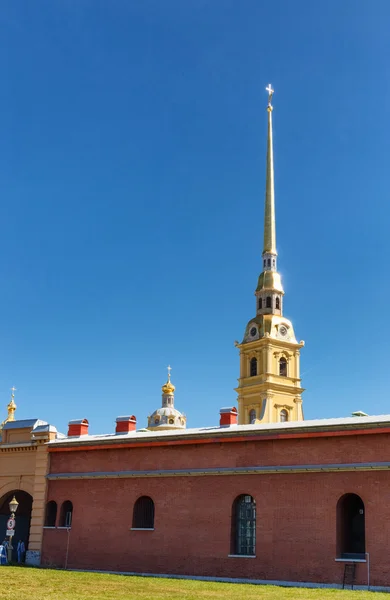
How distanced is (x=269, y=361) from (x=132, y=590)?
5469 cm

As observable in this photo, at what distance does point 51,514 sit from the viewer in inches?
1387

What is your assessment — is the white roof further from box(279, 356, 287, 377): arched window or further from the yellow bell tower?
box(279, 356, 287, 377): arched window

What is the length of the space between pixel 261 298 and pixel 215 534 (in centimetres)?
5379

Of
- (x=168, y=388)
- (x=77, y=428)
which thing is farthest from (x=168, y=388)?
(x=77, y=428)

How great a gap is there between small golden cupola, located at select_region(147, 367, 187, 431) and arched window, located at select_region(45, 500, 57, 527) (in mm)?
47106

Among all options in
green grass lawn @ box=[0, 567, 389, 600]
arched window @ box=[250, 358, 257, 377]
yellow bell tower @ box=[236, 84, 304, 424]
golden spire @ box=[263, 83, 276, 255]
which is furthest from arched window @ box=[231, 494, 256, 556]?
golden spire @ box=[263, 83, 276, 255]

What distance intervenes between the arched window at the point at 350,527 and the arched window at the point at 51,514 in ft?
46.9

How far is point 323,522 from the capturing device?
2720 centimetres

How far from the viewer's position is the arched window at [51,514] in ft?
115

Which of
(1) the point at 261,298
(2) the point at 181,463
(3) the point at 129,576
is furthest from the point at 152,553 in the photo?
(1) the point at 261,298

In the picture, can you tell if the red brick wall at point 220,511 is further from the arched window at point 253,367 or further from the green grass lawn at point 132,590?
the arched window at point 253,367

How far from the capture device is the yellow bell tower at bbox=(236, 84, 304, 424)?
76.4 m

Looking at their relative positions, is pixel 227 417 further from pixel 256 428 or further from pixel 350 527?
pixel 350 527

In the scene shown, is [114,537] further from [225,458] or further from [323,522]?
[323,522]
